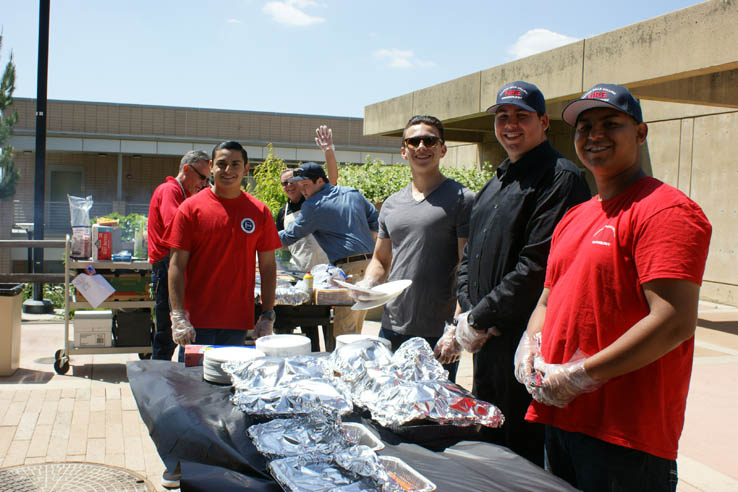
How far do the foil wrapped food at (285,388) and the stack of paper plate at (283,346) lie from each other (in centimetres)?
18

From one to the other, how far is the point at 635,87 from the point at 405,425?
8.83 meters

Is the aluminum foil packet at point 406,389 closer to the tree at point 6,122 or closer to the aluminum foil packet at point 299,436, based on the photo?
the aluminum foil packet at point 299,436

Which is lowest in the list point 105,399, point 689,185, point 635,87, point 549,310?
point 105,399

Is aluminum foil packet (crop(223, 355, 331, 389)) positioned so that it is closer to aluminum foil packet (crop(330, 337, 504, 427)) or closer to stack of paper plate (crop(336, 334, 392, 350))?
aluminum foil packet (crop(330, 337, 504, 427))

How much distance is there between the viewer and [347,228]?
5.73 meters

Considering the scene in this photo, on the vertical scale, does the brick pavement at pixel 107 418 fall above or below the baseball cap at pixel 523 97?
below

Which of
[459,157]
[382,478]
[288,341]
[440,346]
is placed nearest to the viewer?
[382,478]

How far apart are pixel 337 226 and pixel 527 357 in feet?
12.5

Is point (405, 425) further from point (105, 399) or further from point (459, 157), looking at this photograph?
point (459, 157)

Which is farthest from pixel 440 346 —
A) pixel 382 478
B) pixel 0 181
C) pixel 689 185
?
pixel 0 181

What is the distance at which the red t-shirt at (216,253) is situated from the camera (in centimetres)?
362

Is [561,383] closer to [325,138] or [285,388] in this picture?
[285,388]

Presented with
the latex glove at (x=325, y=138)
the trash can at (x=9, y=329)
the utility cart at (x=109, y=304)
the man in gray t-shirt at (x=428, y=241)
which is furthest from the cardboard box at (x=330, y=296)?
the trash can at (x=9, y=329)

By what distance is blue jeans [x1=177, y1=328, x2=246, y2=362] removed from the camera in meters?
3.72
